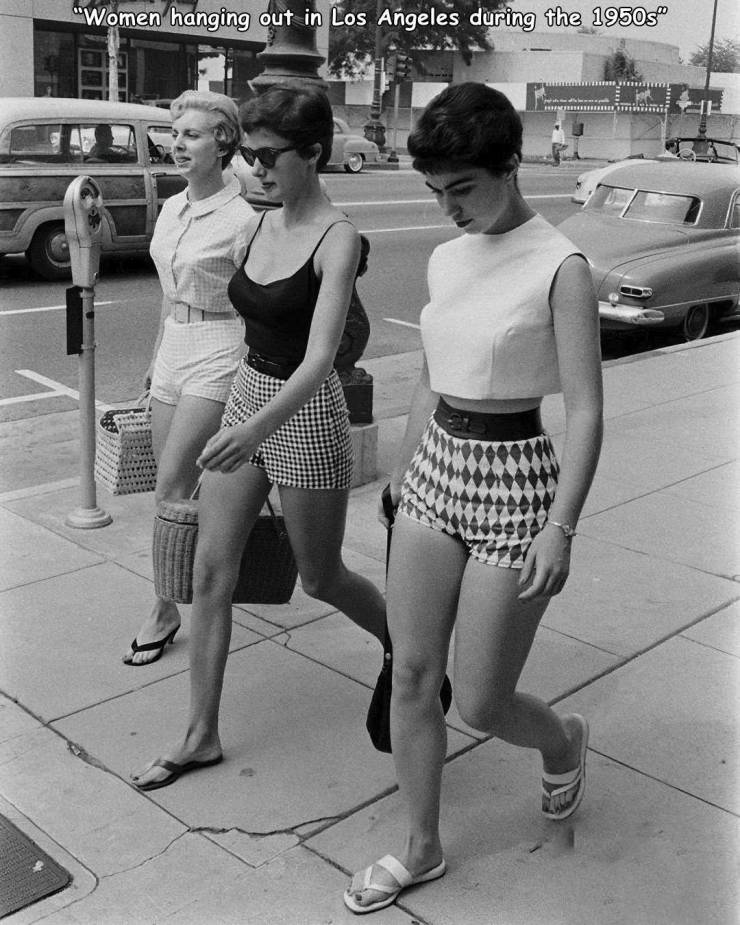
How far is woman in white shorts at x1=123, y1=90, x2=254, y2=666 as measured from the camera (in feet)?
12.9

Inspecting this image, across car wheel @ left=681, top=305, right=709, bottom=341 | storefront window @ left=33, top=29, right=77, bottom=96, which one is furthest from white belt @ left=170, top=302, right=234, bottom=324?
storefront window @ left=33, top=29, right=77, bottom=96

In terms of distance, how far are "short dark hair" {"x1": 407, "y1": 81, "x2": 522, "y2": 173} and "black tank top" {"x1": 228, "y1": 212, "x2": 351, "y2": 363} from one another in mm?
672

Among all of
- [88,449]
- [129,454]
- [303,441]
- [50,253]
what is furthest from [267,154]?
[50,253]

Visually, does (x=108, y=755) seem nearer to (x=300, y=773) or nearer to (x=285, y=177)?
(x=300, y=773)

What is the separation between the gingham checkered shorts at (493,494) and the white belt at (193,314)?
1.58 m

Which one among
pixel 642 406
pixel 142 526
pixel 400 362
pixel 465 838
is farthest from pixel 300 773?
pixel 400 362

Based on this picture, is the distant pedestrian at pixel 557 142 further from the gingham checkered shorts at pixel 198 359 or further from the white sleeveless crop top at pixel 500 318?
the white sleeveless crop top at pixel 500 318

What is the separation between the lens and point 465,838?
3.14 metres

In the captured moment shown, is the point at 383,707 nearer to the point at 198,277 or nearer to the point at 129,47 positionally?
the point at 198,277

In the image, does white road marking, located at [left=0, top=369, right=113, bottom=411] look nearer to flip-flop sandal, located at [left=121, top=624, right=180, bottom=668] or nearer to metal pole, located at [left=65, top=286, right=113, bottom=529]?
metal pole, located at [left=65, top=286, right=113, bottom=529]

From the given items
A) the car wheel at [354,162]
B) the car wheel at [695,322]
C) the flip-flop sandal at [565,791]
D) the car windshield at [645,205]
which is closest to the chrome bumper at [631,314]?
the car wheel at [695,322]

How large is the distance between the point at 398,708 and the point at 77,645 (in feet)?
6.23

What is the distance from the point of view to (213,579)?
3.34 m

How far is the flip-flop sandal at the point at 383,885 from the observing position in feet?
9.18
